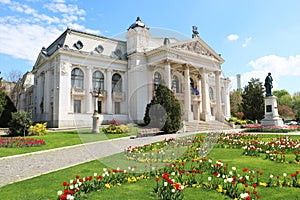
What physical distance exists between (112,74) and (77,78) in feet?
17.7

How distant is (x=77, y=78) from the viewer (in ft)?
105

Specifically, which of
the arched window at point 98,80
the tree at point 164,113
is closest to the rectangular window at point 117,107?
the arched window at point 98,80

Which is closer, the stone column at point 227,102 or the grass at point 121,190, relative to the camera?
the grass at point 121,190

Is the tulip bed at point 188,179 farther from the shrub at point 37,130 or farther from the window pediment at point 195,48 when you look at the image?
the window pediment at point 195,48

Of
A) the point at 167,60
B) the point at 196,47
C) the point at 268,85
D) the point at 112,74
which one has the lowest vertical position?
the point at 268,85

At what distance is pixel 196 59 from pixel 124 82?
12123 mm

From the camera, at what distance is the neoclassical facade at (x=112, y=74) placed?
3053cm

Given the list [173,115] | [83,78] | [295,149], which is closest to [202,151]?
[295,149]

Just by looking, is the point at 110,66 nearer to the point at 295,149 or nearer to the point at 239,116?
the point at 295,149

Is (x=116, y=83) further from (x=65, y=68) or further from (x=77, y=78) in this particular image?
(x=65, y=68)

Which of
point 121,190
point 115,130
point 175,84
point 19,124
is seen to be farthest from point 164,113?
point 175,84

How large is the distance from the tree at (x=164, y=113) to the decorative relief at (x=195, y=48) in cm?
1418

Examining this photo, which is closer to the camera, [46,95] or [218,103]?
[46,95]

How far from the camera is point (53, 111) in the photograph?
30984 millimetres
